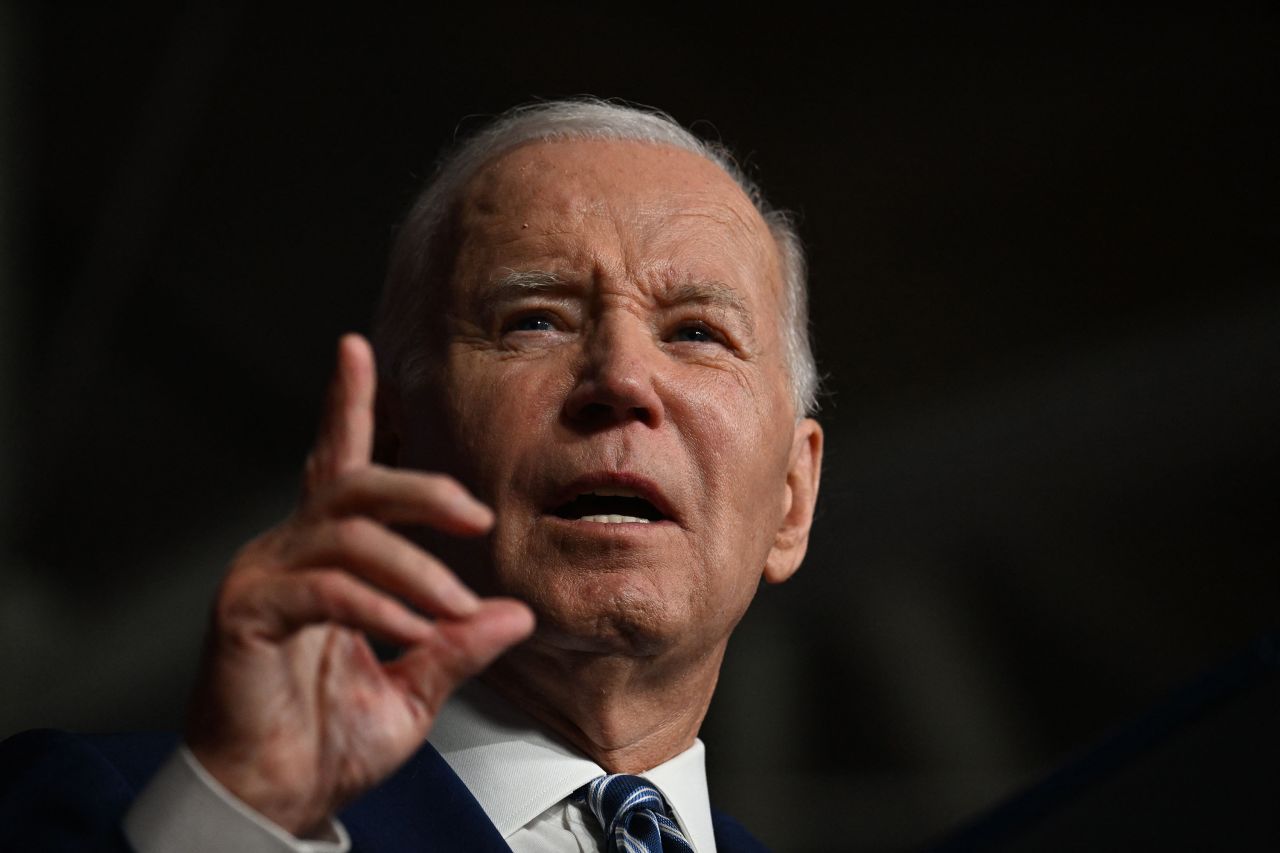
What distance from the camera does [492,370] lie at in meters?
1.62

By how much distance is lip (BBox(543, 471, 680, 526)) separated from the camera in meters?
1.49

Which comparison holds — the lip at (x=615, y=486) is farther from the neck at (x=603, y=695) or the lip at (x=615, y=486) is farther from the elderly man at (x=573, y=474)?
the neck at (x=603, y=695)

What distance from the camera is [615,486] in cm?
150

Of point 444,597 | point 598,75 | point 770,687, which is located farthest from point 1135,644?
point 444,597

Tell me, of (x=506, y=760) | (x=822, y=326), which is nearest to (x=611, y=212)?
(x=506, y=760)

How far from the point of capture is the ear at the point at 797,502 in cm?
188

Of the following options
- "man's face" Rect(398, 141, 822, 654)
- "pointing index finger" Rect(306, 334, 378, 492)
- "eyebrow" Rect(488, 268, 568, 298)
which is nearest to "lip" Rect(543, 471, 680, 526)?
"man's face" Rect(398, 141, 822, 654)

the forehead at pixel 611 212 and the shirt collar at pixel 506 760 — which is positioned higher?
the forehead at pixel 611 212

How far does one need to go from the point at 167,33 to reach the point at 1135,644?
301 centimetres

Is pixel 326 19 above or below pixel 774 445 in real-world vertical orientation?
above

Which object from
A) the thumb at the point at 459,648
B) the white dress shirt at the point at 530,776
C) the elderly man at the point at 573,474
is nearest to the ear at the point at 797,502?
the elderly man at the point at 573,474

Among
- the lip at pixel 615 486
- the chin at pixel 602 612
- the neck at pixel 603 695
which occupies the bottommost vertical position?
the neck at pixel 603 695

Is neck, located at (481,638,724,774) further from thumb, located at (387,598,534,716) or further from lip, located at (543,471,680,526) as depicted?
thumb, located at (387,598,534,716)

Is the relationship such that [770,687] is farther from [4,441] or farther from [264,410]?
[4,441]
